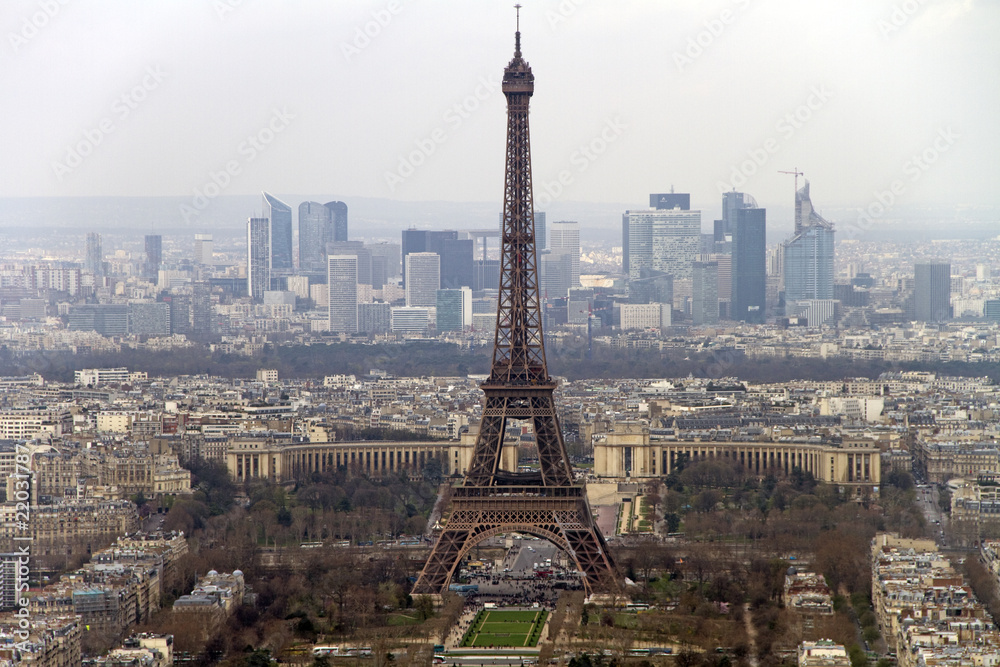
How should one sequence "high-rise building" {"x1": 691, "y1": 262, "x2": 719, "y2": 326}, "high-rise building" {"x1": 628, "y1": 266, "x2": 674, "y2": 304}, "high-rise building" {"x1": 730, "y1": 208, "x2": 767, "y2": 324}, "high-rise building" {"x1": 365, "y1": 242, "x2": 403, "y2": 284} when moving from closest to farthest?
"high-rise building" {"x1": 691, "y1": 262, "x2": 719, "y2": 326} → "high-rise building" {"x1": 730, "y1": 208, "x2": 767, "y2": 324} → "high-rise building" {"x1": 628, "y1": 266, "x2": 674, "y2": 304} → "high-rise building" {"x1": 365, "y1": 242, "x2": 403, "y2": 284}

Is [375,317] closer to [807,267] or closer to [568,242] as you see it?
[568,242]

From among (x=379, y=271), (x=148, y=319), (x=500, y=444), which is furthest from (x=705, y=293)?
(x=500, y=444)

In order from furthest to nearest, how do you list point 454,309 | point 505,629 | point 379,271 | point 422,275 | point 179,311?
point 379,271 → point 422,275 → point 454,309 → point 179,311 → point 505,629

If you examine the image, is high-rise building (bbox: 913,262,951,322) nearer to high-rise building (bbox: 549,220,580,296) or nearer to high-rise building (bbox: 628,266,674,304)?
high-rise building (bbox: 628,266,674,304)

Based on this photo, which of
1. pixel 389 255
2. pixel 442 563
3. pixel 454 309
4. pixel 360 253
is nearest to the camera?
pixel 442 563

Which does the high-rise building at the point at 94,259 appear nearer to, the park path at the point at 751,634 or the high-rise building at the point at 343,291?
the high-rise building at the point at 343,291

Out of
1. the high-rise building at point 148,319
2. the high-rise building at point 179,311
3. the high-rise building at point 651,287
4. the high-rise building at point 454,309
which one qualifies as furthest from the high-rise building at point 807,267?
the high-rise building at point 148,319

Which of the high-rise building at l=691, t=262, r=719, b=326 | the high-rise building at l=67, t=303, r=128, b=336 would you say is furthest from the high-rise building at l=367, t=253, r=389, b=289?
the high-rise building at l=67, t=303, r=128, b=336

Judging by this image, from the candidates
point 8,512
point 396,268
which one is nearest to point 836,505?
point 8,512
